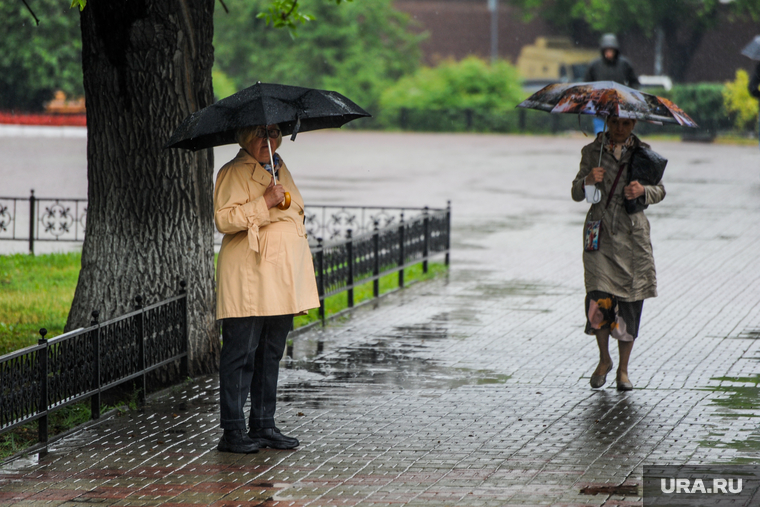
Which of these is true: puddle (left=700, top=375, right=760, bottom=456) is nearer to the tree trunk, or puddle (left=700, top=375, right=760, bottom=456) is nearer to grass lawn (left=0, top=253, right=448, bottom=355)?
the tree trunk

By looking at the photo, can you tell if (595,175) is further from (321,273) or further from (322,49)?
(322,49)

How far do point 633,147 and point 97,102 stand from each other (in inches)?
146

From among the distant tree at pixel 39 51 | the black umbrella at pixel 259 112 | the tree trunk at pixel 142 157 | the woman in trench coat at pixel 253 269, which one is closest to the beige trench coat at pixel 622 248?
the black umbrella at pixel 259 112

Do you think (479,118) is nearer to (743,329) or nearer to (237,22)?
(237,22)

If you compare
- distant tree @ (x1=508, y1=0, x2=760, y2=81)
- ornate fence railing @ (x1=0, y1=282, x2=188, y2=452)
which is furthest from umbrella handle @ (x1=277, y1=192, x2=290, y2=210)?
distant tree @ (x1=508, y1=0, x2=760, y2=81)

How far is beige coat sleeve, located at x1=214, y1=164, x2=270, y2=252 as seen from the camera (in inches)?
213

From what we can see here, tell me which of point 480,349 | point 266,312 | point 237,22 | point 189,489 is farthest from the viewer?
point 237,22

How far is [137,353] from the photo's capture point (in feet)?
22.5

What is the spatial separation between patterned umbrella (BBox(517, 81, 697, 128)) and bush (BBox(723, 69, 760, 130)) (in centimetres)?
2855

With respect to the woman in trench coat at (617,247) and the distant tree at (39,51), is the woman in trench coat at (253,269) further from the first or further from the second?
the distant tree at (39,51)

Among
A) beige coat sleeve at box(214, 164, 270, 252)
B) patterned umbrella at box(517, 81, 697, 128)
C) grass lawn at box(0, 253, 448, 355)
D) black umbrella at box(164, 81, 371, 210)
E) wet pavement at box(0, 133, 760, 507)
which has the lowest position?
wet pavement at box(0, 133, 760, 507)

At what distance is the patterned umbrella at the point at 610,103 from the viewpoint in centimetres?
674

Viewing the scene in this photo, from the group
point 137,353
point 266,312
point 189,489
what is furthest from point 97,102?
point 189,489

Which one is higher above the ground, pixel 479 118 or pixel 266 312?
pixel 479 118
